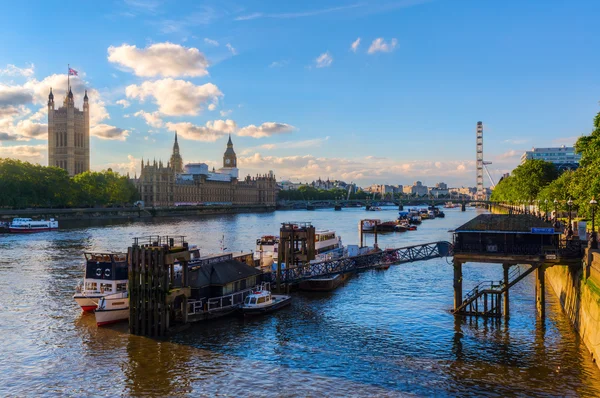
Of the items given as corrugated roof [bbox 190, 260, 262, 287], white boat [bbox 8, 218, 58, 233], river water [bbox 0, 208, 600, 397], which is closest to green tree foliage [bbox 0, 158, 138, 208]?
white boat [bbox 8, 218, 58, 233]

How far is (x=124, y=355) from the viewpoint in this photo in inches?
1178

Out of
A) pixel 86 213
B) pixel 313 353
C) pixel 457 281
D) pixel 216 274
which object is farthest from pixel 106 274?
pixel 86 213

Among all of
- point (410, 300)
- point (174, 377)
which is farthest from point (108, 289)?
point (410, 300)

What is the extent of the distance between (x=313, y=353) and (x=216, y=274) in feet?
34.4

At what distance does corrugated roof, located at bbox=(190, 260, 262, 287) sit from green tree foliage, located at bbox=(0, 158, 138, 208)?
118003mm

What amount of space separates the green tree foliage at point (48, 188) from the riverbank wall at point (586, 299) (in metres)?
135

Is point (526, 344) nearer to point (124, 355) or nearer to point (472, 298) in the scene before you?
point (472, 298)

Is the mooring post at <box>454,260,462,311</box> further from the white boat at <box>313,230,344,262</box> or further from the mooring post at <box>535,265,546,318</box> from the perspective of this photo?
the white boat at <box>313,230,344,262</box>

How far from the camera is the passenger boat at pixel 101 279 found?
3800 centimetres

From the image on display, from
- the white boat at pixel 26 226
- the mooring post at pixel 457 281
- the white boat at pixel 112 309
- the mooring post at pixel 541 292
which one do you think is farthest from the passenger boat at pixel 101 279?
the white boat at pixel 26 226

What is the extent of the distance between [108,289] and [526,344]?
2733cm

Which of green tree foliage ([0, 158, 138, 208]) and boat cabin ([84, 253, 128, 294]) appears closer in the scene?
boat cabin ([84, 253, 128, 294])

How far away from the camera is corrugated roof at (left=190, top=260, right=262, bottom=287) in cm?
3703

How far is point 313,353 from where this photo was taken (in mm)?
30344
